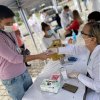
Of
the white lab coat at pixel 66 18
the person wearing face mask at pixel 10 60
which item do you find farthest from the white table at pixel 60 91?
the white lab coat at pixel 66 18

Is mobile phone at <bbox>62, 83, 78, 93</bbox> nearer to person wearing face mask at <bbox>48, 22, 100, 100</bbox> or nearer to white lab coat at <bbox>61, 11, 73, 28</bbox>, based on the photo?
person wearing face mask at <bbox>48, 22, 100, 100</bbox>

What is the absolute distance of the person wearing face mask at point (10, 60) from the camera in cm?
182

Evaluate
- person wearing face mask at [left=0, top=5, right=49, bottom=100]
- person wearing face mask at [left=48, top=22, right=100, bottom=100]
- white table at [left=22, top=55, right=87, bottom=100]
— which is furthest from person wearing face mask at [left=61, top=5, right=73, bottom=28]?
person wearing face mask at [left=48, top=22, right=100, bottom=100]

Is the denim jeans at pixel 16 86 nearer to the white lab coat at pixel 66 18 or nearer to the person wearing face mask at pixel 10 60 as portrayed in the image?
the person wearing face mask at pixel 10 60

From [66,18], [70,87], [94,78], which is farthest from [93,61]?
[66,18]

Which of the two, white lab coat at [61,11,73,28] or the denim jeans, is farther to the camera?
white lab coat at [61,11,73,28]

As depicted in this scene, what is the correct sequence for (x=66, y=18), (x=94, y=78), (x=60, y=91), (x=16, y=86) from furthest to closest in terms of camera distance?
1. (x=66, y=18)
2. (x=16, y=86)
3. (x=60, y=91)
4. (x=94, y=78)

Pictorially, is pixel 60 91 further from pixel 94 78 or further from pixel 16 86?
pixel 16 86

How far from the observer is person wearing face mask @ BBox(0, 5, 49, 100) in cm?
182

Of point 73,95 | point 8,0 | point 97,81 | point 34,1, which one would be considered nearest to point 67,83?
point 73,95

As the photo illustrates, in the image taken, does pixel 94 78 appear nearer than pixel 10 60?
Yes

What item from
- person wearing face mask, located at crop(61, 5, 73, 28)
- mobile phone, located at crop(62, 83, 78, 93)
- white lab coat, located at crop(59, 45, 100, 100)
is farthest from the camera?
person wearing face mask, located at crop(61, 5, 73, 28)

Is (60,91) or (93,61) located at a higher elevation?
(93,61)

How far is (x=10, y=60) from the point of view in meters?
1.85
